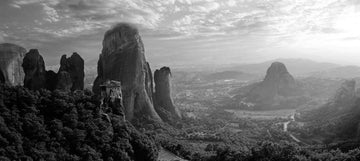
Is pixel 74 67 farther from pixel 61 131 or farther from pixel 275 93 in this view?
pixel 275 93

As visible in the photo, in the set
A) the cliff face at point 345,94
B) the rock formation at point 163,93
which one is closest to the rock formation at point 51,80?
the rock formation at point 163,93

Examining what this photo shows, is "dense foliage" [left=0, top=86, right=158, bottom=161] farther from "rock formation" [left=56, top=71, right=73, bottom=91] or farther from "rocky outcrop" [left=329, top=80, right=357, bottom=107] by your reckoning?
"rocky outcrop" [left=329, top=80, right=357, bottom=107]

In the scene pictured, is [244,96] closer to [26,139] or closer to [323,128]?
[323,128]

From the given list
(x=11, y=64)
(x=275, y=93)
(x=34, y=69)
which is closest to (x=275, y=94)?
(x=275, y=93)

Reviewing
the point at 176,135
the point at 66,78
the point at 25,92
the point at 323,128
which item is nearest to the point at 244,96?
the point at 323,128

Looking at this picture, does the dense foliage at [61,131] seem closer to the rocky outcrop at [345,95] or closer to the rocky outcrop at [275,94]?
the rocky outcrop at [345,95]

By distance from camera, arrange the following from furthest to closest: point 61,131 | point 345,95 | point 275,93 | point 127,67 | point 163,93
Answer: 1. point 275,93
2. point 345,95
3. point 163,93
4. point 127,67
5. point 61,131
